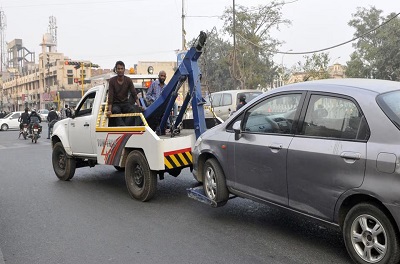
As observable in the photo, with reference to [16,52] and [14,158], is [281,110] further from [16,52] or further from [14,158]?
[16,52]

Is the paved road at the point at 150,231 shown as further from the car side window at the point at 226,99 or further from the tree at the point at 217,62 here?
the tree at the point at 217,62

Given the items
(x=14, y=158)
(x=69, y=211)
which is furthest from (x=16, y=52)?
(x=69, y=211)

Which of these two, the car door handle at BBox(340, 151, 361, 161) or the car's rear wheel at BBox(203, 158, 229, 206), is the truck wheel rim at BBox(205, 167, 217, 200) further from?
the car door handle at BBox(340, 151, 361, 161)

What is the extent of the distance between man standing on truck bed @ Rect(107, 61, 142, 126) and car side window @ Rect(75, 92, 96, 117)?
73cm

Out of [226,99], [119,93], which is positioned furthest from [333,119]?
[226,99]

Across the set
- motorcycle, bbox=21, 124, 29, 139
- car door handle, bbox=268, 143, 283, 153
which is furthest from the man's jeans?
motorcycle, bbox=21, 124, 29, 139

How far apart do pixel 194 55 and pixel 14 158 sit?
8.90 metres

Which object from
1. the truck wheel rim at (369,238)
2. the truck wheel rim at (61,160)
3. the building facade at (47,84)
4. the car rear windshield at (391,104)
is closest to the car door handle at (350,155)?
the car rear windshield at (391,104)

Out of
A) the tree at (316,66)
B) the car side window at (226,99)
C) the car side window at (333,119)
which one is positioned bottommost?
the car side window at (333,119)

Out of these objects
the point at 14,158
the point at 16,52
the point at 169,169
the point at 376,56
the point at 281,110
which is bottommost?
the point at 14,158

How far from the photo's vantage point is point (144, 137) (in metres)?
6.27

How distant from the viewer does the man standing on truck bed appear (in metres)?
7.16

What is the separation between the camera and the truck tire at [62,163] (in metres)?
8.52

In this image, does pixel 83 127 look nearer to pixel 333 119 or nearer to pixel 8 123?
pixel 333 119
